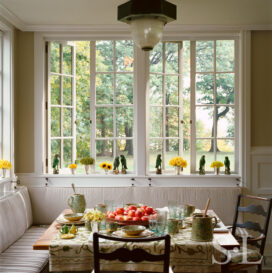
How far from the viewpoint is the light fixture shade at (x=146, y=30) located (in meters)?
2.83

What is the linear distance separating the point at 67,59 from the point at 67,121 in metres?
0.77

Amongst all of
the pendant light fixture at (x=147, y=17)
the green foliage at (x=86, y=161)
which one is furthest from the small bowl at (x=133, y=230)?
the green foliage at (x=86, y=161)

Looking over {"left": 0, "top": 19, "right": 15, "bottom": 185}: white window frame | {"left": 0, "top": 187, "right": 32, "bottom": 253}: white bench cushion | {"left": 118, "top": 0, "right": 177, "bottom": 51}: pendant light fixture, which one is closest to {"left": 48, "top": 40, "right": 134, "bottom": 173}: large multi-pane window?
{"left": 0, "top": 19, "right": 15, "bottom": 185}: white window frame

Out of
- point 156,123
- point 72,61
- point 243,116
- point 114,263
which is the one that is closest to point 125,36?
point 72,61

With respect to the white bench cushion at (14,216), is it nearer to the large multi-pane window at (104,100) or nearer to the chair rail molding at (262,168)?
the large multi-pane window at (104,100)

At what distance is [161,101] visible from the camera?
16.2ft

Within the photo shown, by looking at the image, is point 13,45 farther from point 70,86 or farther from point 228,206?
point 228,206

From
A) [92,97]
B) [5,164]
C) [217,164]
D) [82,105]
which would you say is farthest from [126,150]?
[82,105]

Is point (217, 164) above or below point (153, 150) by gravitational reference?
below

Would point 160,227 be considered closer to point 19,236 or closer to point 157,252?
point 157,252

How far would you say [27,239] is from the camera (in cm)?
390

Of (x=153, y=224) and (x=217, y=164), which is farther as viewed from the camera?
(x=217, y=164)

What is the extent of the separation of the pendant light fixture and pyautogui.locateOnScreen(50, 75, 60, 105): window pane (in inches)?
86.1

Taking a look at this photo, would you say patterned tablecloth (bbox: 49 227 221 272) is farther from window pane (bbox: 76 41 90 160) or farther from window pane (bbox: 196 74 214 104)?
window pane (bbox: 76 41 90 160)
